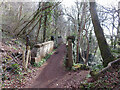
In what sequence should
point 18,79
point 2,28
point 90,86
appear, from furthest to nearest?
1. point 2,28
2. point 18,79
3. point 90,86

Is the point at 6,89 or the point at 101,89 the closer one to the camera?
the point at 101,89

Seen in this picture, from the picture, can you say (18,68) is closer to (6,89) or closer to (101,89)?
(6,89)

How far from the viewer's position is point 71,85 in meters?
4.89

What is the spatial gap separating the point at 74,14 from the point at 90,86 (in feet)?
52.6

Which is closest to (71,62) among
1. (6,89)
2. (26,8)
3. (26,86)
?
(26,86)

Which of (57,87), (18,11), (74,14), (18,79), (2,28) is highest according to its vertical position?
(74,14)

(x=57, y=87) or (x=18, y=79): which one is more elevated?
(x=18, y=79)

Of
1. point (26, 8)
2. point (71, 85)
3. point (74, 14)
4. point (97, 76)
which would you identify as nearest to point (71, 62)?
point (71, 85)

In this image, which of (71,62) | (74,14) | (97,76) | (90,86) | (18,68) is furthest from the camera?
(74,14)

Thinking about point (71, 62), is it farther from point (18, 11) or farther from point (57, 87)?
point (18, 11)

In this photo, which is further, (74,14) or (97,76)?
(74,14)

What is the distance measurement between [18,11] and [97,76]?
957 cm

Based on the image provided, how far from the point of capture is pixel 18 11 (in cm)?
977

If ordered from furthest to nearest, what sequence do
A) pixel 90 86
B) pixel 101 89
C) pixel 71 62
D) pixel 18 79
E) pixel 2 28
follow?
pixel 2 28
pixel 71 62
pixel 18 79
pixel 90 86
pixel 101 89
